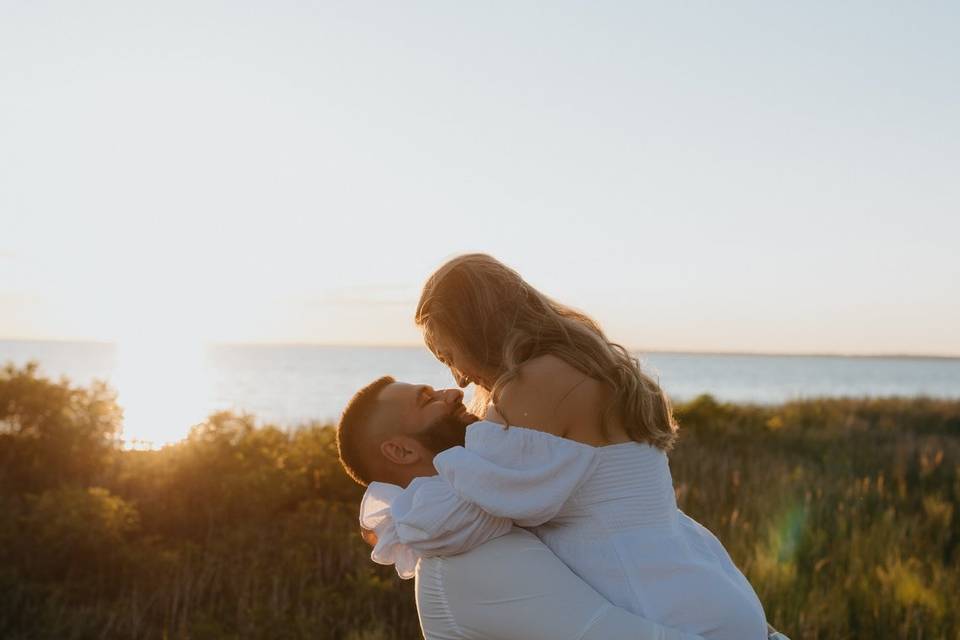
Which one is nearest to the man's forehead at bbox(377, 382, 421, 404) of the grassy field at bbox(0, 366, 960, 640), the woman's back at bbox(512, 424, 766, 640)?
the woman's back at bbox(512, 424, 766, 640)

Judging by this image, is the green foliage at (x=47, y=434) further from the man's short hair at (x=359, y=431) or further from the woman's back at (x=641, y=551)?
the woman's back at (x=641, y=551)

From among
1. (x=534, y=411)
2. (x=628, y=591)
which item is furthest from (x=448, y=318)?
(x=628, y=591)

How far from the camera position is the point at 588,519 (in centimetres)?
299

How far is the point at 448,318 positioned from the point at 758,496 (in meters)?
→ 6.38

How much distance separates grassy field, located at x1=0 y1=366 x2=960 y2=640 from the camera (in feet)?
19.1

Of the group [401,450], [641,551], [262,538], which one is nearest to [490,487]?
[641,551]

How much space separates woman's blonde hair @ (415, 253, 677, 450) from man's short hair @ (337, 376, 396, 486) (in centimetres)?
→ 29

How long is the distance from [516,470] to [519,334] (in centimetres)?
48

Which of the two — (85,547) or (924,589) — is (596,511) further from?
(85,547)

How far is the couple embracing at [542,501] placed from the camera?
2.81 m

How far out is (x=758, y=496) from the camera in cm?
887

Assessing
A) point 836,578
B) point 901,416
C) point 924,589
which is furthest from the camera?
point 901,416

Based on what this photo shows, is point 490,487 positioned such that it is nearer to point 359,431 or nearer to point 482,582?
point 482,582

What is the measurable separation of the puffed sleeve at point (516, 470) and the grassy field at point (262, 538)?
2.80m
